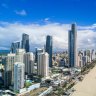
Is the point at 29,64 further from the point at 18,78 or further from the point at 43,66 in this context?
the point at 18,78

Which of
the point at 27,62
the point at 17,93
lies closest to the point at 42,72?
the point at 27,62

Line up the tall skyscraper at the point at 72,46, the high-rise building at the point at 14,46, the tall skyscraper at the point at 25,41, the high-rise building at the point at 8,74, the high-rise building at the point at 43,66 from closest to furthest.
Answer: the high-rise building at the point at 8,74 → the high-rise building at the point at 43,66 → the tall skyscraper at the point at 72,46 → the high-rise building at the point at 14,46 → the tall skyscraper at the point at 25,41

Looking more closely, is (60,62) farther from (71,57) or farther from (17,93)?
(17,93)

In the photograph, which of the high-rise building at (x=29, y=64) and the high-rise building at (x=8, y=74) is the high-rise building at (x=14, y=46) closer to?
the high-rise building at (x=29, y=64)

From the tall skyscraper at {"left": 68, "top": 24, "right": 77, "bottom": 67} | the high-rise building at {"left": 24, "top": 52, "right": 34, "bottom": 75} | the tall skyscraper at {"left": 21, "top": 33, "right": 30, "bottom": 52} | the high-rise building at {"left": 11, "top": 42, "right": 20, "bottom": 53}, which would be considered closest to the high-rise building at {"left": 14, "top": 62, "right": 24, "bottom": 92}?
the high-rise building at {"left": 24, "top": 52, "right": 34, "bottom": 75}

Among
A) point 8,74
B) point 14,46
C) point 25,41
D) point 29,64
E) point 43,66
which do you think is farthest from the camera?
point 25,41

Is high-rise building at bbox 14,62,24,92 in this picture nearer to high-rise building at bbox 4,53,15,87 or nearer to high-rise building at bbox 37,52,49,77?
high-rise building at bbox 4,53,15,87

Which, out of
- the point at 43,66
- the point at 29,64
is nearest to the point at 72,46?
the point at 29,64

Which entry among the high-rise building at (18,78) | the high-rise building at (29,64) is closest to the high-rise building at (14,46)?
the high-rise building at (29,64)
